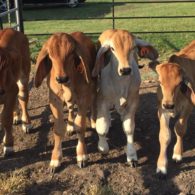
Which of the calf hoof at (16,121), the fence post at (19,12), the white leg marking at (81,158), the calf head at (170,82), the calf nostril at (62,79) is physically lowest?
the calf hoof at (16,121)

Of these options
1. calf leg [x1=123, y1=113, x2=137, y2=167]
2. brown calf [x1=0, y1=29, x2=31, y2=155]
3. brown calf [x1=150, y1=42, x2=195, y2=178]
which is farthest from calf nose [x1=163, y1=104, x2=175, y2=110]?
brown calf [x1=0, y1=29, x2=31, y2=155]

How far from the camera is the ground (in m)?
4.74

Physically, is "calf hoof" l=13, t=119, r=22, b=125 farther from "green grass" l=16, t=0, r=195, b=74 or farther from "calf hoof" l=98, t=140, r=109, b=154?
"green grass" l=16, t=0, r=195, b=74

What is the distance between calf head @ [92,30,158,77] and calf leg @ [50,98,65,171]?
54 centimetres

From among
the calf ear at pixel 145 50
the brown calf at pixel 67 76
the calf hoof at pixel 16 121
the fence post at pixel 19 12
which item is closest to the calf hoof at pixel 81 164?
the brown calf at pixel 67 76

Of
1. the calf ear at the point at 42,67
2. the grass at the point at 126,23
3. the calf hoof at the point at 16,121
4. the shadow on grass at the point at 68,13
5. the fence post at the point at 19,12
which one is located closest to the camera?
the calf ear at the point at 42,67

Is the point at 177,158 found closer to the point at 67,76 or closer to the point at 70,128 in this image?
the point at 70,128

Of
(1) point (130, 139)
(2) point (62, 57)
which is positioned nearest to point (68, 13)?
(1) point (130, 139)

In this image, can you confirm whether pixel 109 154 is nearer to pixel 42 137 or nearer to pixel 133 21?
pixel 42 137

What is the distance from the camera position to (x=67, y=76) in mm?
4594

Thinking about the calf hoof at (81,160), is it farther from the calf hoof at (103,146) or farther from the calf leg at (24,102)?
the calf leg at (24,102)

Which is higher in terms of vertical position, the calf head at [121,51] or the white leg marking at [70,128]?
the calf head at [121,51]

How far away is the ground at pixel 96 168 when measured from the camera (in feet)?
15.5

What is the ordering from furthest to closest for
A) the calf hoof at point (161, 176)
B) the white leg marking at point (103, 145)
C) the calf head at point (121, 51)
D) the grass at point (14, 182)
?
the white leg marking at point (103, 145), the calf hoof at point (161, 176), the calf head at point (121, 51), the grass at point (14, 182)
